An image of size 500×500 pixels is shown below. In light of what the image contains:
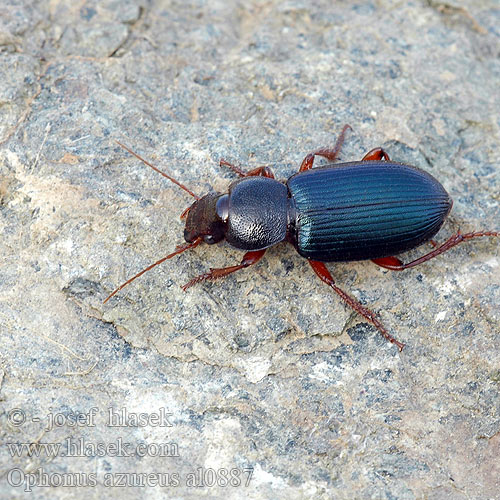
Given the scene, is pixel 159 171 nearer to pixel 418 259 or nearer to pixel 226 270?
pixel 226 270

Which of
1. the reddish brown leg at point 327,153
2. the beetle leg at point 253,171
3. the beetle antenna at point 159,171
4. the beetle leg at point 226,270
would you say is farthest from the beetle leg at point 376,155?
the beetle antenna at point 159,171

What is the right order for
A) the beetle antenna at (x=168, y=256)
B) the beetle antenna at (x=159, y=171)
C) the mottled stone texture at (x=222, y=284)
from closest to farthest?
the mottled stone texture at (x=222, y=284) < the beetle antenna at (x=168, y=256) < the beetle antenna at (x=159, y=171)

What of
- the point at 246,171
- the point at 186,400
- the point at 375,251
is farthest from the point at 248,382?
the point at 246,171

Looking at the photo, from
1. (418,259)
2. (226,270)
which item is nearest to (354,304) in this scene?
(418,259)

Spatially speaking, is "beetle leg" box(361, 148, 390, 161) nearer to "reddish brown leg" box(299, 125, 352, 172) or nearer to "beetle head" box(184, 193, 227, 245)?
"reddish brown leg" box(299, 125, 352, 172)

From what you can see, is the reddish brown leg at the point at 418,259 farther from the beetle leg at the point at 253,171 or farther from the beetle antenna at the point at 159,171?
the beetle antenna at the point at 159,171

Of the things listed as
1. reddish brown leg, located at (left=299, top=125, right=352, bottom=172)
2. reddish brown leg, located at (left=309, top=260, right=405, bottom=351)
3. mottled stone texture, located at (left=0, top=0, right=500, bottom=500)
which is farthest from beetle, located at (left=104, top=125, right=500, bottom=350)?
reddish brown leg, located at (left=299, top=125, right=352, bottom=172)

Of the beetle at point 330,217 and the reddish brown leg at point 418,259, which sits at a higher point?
the beetle at point 330,217
